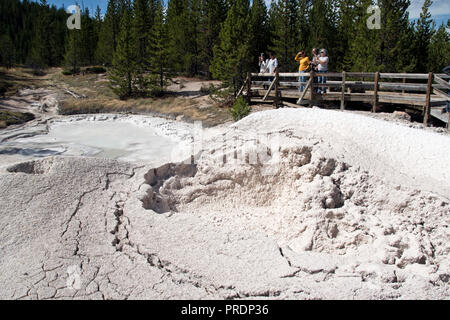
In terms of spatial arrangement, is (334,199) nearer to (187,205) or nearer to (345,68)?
(187,205)

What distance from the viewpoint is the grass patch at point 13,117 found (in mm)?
17087

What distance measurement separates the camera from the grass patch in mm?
17087

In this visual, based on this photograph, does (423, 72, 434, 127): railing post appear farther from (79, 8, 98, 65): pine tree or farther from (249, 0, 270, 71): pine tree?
(79, 8, 98, 65): pine tree

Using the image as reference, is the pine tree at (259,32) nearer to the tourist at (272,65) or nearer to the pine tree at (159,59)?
the pine tree at (159,59)

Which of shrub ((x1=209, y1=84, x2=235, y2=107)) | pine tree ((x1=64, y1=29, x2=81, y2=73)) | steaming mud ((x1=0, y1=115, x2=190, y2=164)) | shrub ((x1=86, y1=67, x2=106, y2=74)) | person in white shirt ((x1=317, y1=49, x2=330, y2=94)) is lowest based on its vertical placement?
steaming mud ((x1=0, y1=115, x2=190, y2=164))

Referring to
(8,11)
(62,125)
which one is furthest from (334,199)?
(8,11)

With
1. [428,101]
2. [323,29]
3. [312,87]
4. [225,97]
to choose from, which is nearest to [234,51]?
[225,97]

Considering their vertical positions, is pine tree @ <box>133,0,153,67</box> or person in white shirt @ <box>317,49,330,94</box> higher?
pine tree @ <box>133,0,153,67</box>

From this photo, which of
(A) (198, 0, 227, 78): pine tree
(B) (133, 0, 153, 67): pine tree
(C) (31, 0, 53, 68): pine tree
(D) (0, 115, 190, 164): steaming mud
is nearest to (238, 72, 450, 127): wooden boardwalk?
(D) (0, 115, 190, 164): steaming mud

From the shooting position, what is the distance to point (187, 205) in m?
6.93

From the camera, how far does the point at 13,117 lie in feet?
58.4

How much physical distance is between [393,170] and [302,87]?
33.2 feet

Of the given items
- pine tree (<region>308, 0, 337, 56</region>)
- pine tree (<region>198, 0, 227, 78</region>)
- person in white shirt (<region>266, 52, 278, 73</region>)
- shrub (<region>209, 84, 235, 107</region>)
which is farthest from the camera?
pine tree (<region>198, 0, 227, 78</region>)

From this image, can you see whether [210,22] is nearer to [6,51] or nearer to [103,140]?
[103,140]
